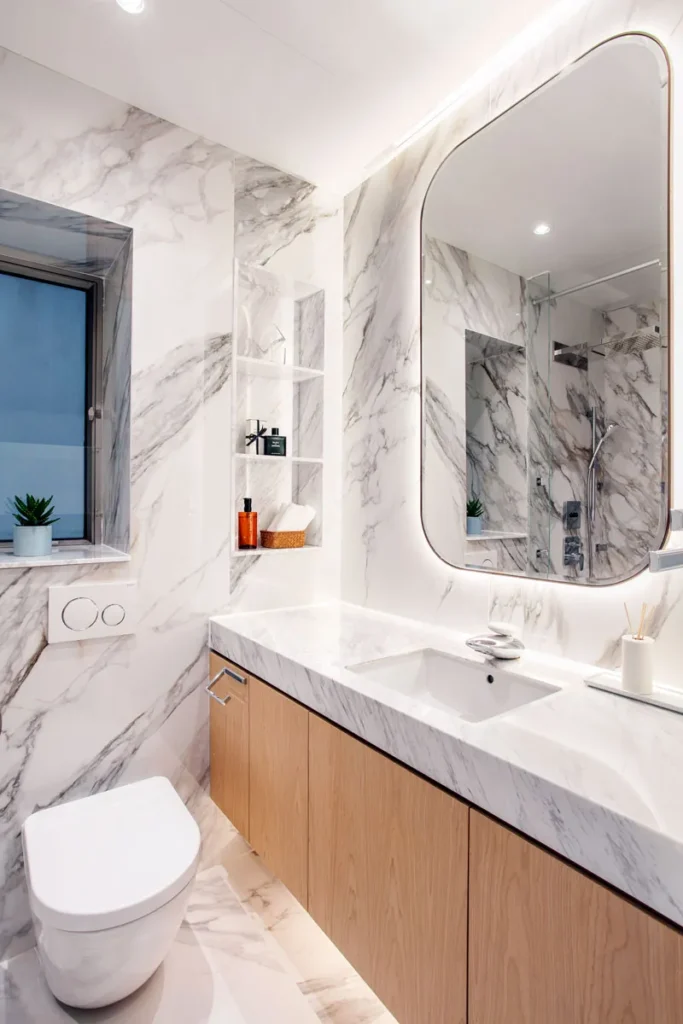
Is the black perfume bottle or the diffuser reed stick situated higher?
the black perfume bottle

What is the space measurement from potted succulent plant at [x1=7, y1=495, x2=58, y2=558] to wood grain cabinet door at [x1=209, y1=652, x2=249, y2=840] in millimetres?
639

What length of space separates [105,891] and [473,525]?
1278 mm

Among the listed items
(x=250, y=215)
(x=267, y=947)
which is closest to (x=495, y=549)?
(x=267, y=947)

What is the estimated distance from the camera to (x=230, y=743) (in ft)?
5.75

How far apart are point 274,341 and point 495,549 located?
3.89ft

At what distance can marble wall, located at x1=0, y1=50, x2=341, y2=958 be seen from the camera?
1.58m

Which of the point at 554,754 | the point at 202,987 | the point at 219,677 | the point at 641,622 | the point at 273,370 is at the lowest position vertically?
the point at 202,987

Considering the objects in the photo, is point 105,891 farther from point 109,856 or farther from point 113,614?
point 113,614

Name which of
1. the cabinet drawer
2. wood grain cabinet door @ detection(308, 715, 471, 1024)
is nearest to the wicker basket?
Answer: the cabinet drawer

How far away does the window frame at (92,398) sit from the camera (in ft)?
6.70

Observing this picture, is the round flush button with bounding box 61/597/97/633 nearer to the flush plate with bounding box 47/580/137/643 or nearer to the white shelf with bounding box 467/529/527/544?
the flush plate with bounding box 47/580/137/643

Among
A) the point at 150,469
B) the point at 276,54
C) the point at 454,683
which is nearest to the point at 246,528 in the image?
the point at 150,469

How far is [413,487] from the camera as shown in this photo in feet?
6.26

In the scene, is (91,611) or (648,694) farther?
(91,611)
